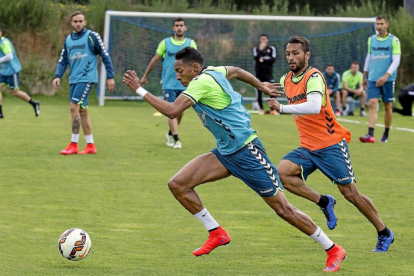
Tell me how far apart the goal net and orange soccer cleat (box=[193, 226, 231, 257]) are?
71.1 feet

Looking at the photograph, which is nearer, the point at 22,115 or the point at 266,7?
the point at 22,115

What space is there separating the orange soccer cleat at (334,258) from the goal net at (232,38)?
22.3m

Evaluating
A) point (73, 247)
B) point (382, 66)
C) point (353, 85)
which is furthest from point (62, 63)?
point (353, 85)

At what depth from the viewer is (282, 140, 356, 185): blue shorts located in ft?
23.9

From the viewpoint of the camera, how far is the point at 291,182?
7566 millimetres

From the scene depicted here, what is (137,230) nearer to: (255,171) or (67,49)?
(255,171)

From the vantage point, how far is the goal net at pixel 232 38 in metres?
29.1

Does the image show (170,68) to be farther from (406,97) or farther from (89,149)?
(406,97)

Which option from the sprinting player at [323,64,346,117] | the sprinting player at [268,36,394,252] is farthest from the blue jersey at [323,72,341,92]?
the sprinting player at [268,36,394,252]

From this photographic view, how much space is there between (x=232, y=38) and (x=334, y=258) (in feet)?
78.8

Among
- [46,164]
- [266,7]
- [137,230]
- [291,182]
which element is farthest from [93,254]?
[266,7]

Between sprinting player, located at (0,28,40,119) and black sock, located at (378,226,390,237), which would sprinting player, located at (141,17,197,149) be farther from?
black sock, located at (378,226,390,237)

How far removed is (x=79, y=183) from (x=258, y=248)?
13.5 feet

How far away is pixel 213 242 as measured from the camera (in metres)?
6.97
